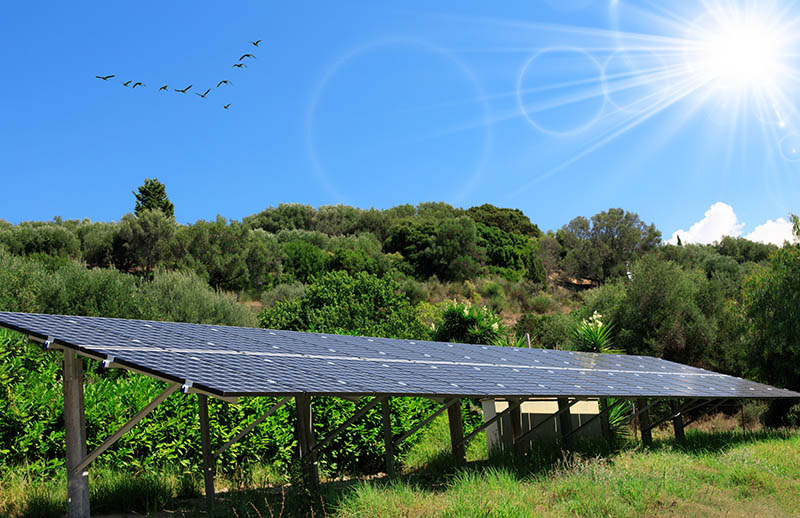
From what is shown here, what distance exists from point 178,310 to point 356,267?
28.9m

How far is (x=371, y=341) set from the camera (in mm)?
14406

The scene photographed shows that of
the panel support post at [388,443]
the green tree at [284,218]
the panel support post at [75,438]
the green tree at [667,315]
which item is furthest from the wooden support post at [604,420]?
the green tree at [284,218]

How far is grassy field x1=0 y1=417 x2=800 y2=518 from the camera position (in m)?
8.96

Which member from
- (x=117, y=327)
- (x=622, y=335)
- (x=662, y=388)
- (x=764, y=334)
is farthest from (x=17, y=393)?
(x=622, y=335)

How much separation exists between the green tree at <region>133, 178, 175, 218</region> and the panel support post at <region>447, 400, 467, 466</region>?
54.1m

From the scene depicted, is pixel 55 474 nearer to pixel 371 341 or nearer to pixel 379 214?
pixel 371 341

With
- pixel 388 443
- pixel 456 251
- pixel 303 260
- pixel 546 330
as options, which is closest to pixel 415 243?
pixel 456 251

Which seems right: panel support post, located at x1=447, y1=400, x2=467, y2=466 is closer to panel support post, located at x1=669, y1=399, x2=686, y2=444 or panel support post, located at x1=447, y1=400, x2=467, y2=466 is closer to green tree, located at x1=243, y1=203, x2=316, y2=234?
panel support post, located at x1=669, y1=399, x2=686, y2=444

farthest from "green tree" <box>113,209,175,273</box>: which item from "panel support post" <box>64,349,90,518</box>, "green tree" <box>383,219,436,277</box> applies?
"panel support post" <box>64,349,90,518</box>

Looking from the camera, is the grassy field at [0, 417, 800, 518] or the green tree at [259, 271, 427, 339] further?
the green tree at [259, 271, 427, 339]

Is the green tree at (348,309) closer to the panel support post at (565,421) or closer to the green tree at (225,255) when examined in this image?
the panel support post at (565,421)

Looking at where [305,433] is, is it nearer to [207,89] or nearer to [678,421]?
[207,89]

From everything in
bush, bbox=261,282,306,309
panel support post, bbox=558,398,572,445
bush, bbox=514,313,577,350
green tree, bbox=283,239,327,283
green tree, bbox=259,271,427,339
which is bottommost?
panel support post, bbox=558,398,572,445

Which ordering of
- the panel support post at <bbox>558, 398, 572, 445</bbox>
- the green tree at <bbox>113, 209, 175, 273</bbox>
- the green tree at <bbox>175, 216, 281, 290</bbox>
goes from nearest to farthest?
the panel support post at <bbox>558, 398, 572, 445</bbox> → the green tree at <bbox>175, 216, 281, 290</bbox> → the green tree at <bbox>113, 209, 175, 273</bbox>
